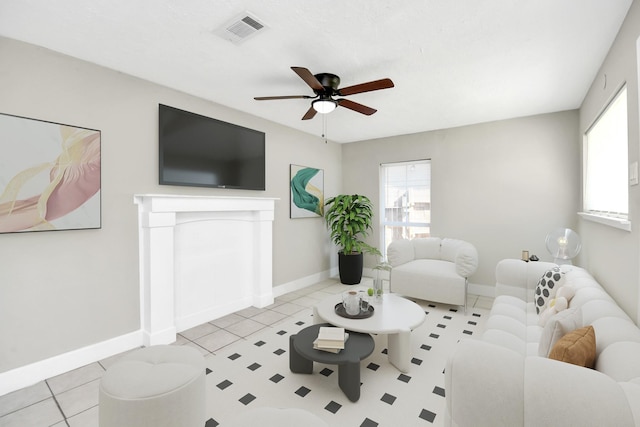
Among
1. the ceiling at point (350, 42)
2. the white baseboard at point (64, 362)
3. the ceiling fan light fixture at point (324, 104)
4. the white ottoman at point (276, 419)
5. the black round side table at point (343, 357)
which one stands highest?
the ceiling at point (350, 42)

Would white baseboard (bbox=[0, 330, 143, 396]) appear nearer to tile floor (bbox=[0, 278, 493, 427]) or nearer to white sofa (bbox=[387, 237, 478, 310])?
tile floor (bbox=[0, 278, 493, 427])

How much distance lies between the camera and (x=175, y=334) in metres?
3.01

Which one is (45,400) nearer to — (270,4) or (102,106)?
→ (102,106)

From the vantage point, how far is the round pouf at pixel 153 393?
132 cm

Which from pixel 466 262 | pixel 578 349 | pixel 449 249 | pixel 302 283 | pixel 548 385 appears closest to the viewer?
pixel 548 385

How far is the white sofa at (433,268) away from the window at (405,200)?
0.60 metres

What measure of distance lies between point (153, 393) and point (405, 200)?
465 cm

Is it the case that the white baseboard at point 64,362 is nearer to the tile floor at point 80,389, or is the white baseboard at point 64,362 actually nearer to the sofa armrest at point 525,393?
the tile floor at point 80,389

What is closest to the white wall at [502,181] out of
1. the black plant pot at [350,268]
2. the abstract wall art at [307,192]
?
Answer: the black plant pot at [350,268]

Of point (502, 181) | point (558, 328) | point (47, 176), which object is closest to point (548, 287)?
point (558, 328)

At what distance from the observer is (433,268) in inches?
157

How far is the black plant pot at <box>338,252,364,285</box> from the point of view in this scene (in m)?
4.97

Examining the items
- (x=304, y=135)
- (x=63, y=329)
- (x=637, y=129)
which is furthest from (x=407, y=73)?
(x=63, y=329)

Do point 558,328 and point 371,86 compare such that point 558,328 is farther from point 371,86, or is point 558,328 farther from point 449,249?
point 449,249
